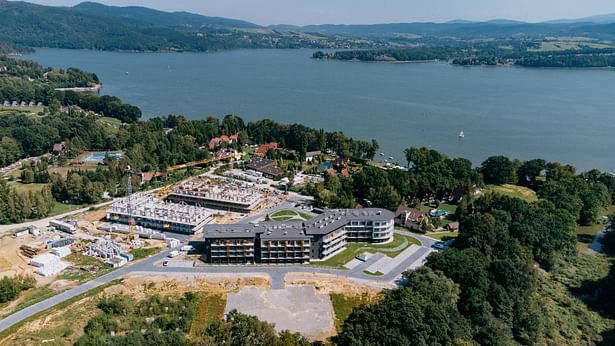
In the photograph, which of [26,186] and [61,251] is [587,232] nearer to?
[61,251]

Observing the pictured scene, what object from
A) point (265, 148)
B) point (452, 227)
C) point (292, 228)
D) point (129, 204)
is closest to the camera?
point (292, 228)

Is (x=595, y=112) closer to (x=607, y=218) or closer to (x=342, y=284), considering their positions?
(x=607, y=218)

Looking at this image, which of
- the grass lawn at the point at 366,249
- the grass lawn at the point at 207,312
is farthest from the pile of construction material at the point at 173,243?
the grass lawn at the point at 366,249

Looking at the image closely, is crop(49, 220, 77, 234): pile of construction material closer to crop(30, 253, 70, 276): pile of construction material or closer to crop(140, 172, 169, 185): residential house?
crop(30, 253, 70, 276): pile of construction material

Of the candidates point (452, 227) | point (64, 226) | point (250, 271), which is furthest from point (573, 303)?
point (64, 226)

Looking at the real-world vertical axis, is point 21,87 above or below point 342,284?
above

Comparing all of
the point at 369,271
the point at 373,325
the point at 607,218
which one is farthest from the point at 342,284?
the point at 607,218

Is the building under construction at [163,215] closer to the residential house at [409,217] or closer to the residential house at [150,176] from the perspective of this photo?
the residential house at [150,176]
